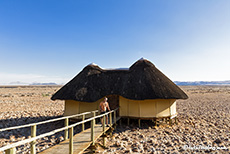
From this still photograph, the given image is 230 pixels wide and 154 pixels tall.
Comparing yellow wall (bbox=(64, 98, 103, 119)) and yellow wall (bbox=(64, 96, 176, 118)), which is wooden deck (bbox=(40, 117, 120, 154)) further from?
yellow wall (bbox=(64, 96, 176, 118))

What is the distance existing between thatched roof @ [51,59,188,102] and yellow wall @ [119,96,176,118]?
804mm

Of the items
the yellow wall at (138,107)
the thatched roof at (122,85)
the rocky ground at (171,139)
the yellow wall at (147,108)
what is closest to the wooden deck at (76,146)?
the rocky ground at (171,139)

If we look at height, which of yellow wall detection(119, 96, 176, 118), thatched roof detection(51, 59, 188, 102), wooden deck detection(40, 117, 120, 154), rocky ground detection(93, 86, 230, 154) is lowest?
rocky ground detection(93, 86, 230, 154)

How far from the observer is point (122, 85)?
13.2 m

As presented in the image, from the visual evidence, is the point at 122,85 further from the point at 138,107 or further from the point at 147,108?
the point at 147,108

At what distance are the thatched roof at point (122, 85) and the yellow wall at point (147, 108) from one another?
2.64 ft

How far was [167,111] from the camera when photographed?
1243cm

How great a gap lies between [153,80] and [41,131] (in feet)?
33.8

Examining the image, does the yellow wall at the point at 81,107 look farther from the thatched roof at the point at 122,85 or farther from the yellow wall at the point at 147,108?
the yellow wall at the point at 147,108

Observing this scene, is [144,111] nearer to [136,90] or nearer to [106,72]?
[136,90]

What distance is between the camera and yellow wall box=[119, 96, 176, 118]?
12.1 m

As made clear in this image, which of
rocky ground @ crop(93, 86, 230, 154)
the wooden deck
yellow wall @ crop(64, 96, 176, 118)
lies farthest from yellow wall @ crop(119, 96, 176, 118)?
the wooden deck

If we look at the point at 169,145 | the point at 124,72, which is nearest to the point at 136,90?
the point at 124,72

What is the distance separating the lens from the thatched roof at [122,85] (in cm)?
1200
